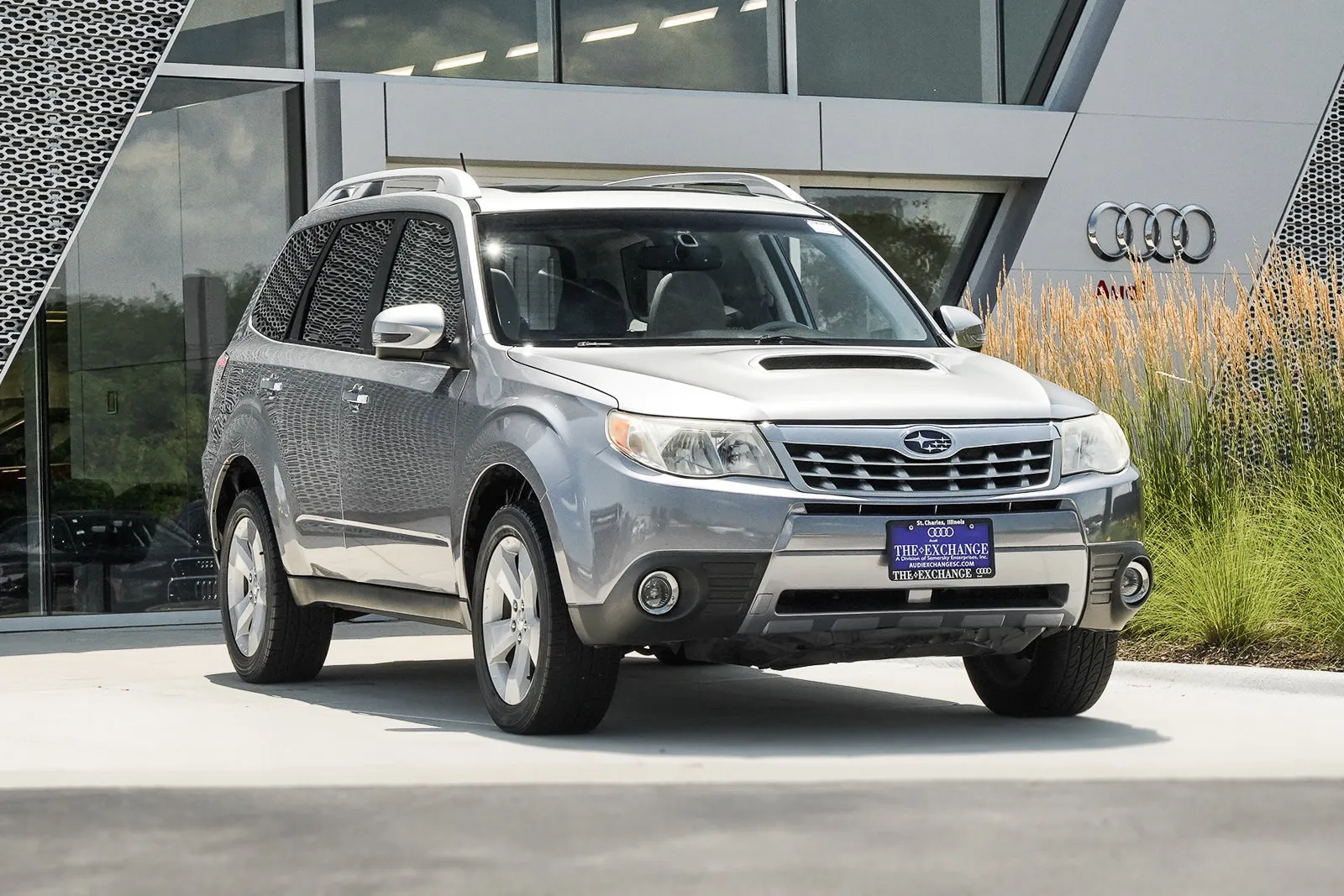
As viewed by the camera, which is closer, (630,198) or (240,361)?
(630,198)

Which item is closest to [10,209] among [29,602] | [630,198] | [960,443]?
[29,602]

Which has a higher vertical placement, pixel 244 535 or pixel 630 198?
pixel 630 198

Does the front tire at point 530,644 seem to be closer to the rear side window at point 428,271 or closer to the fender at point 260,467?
the rear side window at point 428,271

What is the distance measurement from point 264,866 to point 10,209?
8.77 m

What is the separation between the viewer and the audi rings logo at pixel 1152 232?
633 inches

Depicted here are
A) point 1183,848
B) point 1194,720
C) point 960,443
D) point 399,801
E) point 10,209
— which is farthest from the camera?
point 10,209

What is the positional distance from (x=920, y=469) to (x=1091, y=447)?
735mm

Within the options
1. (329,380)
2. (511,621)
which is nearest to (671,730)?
(511,621)

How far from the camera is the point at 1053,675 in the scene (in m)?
8.01

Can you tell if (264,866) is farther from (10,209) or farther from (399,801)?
(10,209)

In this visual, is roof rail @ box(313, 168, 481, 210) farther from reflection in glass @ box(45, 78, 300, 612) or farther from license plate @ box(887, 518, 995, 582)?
reflection in glass @ box(45, 78, 300, 612)

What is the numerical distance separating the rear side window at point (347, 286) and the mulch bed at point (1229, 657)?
3.68 metres

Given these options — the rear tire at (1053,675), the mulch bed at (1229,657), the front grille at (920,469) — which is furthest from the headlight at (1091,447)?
the mulch bed at (1229,657)

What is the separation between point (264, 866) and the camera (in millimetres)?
5285
